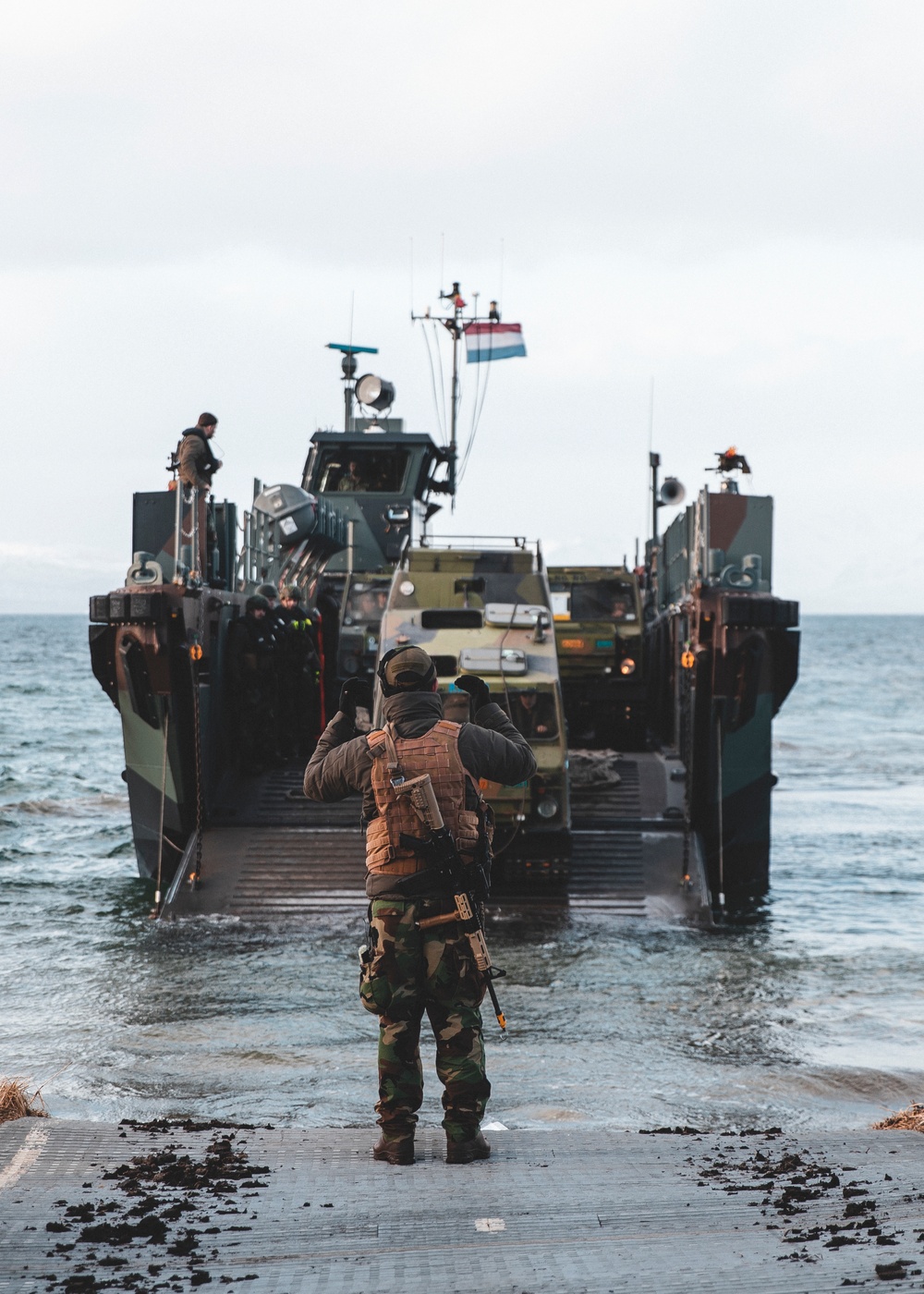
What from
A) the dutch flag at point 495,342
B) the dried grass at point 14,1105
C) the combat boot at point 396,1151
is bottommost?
the dried grass at point 14,1105

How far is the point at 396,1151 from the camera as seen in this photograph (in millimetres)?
4688

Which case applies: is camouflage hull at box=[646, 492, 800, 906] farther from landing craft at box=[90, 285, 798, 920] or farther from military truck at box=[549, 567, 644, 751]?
military truck at box=[549, 567, 644, 751]

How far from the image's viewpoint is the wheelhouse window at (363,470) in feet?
68.3

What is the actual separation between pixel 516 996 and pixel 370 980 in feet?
14.6

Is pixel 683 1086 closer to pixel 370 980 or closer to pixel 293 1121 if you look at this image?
pixel 293 1121

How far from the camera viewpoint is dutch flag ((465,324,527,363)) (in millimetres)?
23094

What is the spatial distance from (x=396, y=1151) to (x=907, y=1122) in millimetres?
2089

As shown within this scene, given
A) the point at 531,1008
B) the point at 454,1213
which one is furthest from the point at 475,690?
the point at 531,1008

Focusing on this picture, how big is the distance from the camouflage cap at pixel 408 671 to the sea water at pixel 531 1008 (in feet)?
7.96

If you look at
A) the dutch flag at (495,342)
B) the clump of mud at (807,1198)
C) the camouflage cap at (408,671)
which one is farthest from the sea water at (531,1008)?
the dutch flag at (495,342)

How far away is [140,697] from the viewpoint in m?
11.8

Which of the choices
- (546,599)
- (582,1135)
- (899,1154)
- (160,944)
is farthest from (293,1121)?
(546,599)

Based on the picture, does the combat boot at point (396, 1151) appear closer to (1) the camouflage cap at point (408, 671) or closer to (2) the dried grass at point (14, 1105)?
(2) the dried grass at point (14, 1105)

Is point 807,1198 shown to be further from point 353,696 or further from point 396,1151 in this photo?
point 353,696
